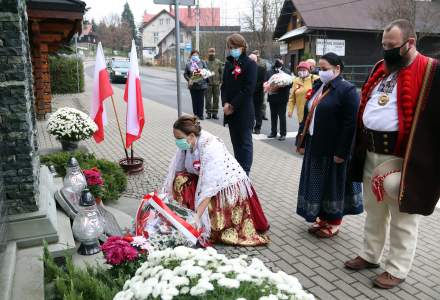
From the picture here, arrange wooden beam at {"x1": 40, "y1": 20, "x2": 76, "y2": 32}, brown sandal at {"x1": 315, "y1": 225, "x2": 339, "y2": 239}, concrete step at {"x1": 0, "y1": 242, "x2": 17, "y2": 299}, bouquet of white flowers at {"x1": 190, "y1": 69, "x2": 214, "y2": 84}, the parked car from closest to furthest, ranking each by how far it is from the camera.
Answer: concrete step at {"x1": 0, "y1": 242, "x2": 17, "y2": 299}, brown sandal at {"x1": 315, "y1": 225, "x2": 339, "y2": 239}, wooden beam at {"x1": 40, "y1": 20, "x2": 76, "y2": 32}, bouquet of white flowers at {"x1": 190, "y1": 69, "x2": 214, "y2": 84}, the parked car

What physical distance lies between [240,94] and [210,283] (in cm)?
405

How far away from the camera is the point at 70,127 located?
649 centimetres

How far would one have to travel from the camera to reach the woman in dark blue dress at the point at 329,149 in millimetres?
3783

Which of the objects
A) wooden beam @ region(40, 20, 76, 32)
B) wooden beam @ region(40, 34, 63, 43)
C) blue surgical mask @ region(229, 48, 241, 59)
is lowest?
blue surgical mask @ region(229, 48, 241, 59)

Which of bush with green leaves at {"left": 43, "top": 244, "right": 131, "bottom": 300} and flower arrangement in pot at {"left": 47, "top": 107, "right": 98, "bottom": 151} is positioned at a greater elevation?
flower arrangement in pot at {"left": 47, "top": 107, "right": 98, "bottom": 151}

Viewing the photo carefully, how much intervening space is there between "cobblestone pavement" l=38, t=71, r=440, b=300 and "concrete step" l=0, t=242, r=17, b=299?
1.83m

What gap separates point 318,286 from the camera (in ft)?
11.2

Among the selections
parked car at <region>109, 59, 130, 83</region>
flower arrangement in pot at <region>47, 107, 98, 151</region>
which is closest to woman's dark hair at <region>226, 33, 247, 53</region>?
flower arrangement in pot at <region>47, 107, 98, 151</region>

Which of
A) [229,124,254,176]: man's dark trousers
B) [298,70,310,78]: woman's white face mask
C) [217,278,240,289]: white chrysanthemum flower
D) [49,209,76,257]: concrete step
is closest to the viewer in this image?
[217,278,240,289]: white chrysanthemum flower

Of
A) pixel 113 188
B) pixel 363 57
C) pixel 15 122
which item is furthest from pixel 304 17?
pixel 15 122

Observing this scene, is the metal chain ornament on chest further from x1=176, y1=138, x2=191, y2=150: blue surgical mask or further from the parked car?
the parked car

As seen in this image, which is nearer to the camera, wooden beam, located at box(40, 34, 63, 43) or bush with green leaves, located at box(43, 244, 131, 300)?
bush with green leaves, located at box(43, 244, 131, 300)

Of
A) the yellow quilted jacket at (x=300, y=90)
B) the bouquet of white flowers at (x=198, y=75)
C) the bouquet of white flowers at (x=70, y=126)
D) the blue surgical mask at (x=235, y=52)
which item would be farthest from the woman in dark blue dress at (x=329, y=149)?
the bouquet of white flowers at (x=198, y=75)

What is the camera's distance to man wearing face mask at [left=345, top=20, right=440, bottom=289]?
300 centimetres
